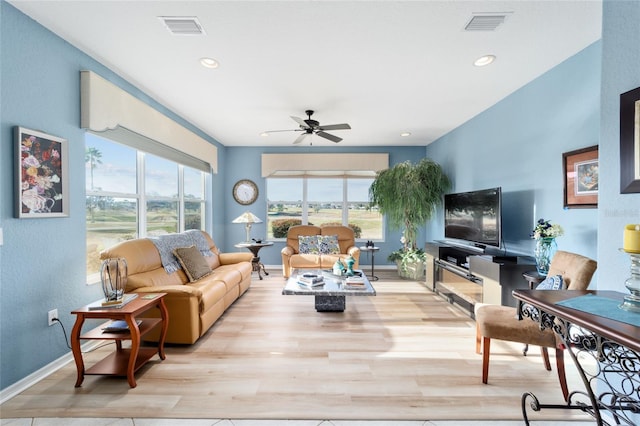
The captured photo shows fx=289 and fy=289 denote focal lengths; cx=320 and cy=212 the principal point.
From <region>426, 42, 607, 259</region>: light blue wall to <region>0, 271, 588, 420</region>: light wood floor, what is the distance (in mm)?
1230

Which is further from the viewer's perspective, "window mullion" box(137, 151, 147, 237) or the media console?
"window mullion" box(137, 151, 147, 237)

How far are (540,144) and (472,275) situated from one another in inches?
61.7

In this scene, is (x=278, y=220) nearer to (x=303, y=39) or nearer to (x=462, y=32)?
(x=303, y=39)

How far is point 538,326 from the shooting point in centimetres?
209

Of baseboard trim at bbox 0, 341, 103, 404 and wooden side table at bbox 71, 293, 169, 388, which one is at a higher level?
wooden side table at bbox 71, 293, 169, 388

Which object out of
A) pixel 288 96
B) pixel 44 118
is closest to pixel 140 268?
pixel 44 118

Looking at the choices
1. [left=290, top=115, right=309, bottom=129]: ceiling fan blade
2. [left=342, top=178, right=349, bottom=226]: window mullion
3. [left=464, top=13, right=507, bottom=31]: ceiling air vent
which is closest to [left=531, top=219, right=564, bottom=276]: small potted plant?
[left=464, top=13, right=507, bottom=31]: ceiling air vent

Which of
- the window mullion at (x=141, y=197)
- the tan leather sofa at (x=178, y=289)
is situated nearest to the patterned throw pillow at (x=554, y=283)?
the tan leather sofa at (x=178, y=289)

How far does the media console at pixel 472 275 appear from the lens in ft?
9.21

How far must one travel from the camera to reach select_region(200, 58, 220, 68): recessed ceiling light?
8.66 ft

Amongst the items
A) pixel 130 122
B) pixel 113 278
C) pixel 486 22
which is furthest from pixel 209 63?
pixel 486 22

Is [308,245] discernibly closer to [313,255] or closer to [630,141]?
[313,255]

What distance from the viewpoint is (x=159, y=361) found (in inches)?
95.2

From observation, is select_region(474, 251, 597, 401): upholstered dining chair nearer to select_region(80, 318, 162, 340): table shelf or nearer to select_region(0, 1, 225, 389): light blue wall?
select_region(80, 318, 162, 340): table shelf
